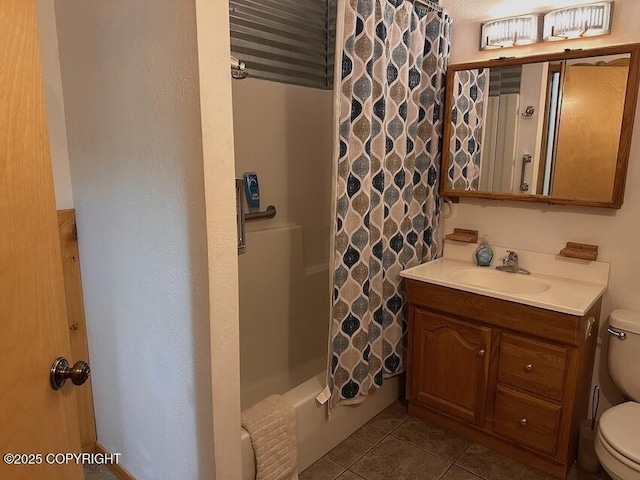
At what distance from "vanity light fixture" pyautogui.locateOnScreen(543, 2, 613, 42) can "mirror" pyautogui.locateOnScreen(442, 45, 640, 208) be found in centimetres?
10

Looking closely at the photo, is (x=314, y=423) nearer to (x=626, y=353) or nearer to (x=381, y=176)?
(x=381, y=176)

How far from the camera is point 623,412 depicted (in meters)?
1.81

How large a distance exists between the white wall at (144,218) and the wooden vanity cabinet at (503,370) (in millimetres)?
1227

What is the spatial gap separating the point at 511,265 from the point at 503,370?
1.89 feet

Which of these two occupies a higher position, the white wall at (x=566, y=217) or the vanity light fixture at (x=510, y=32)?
the vanity light fixture at (x=510, y=32)

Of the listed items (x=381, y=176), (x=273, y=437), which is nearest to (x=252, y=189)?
(x=381, y=176)

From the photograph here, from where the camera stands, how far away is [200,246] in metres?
1.34

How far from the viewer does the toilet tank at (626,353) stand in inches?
75.5

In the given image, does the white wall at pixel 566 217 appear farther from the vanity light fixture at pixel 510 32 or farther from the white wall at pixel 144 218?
the white wall at pixel 144 218

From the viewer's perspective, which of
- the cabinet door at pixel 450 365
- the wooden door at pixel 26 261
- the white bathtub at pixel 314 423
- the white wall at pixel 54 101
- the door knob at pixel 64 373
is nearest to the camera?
the wooden door at pixel 26 261

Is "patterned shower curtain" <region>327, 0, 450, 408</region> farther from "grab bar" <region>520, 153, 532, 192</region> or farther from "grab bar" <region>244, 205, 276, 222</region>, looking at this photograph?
"grab bar" <region>244, 205, 276, 222</region>

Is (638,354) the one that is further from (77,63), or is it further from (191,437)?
(77,63)

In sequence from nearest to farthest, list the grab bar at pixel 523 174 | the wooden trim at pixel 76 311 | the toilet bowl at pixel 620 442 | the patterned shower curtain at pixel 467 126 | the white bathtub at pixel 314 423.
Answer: the toilet bowl at pixel 620 442
the wooden trim at pixel 76 311
the white bathtub at pixel 314 423
the grab bar at pixel 523 174
the patterned shower curtain at pixel 467 126

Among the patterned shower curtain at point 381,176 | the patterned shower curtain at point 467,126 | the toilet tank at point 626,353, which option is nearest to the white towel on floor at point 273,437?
the patterned shower curtain at point 381,176
